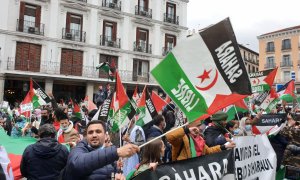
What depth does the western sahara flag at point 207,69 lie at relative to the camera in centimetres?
307

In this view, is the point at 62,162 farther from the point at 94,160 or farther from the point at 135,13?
the point at 135,13

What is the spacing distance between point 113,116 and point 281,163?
10.5 ft

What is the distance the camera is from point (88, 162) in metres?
2.23

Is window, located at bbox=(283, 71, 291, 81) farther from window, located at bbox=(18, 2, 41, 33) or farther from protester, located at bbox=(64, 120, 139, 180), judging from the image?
protester, located at bbox=(64, 120, 139, 180)

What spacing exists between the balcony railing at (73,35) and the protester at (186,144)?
22088 mm

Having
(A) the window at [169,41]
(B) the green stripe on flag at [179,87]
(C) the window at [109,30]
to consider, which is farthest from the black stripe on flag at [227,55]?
(A) the window at [169,41]

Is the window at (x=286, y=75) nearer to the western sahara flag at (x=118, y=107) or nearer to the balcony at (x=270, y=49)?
the balcony at (x=270, y=49)

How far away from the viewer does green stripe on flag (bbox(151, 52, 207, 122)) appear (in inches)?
118

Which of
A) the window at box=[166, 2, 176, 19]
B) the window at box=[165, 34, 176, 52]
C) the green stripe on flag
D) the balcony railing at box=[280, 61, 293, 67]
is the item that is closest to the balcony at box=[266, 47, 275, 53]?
the balcony railing at box=[280, 61, 293, 67]

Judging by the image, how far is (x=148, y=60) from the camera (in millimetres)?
28312

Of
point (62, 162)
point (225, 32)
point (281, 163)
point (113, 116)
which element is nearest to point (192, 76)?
point (225, 32)

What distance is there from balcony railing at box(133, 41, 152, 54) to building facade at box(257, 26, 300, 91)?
28.5 meters

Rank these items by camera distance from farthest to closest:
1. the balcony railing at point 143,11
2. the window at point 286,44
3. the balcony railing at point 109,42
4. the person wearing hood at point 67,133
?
the window at point 286,44, the balcony railing at point 143,11, the balcony railing at point 109,42, the person wearing hood at point 67,133

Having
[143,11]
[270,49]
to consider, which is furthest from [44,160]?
[270,49]
